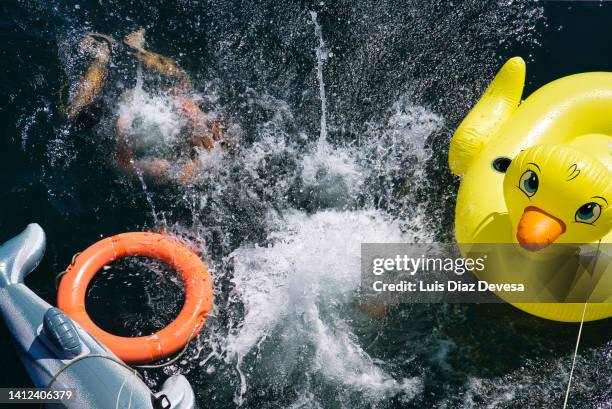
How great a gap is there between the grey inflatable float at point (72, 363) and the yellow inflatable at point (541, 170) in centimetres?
309

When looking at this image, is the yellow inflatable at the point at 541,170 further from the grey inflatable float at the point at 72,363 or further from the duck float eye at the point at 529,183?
the grey inflatable float at the point at 72,363

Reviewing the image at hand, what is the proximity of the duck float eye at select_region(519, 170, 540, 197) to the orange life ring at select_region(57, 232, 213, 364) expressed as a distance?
2.92 metres

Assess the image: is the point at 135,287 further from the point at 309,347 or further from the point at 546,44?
the point at 546,44

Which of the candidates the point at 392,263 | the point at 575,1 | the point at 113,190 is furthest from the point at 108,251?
the point at 575,1

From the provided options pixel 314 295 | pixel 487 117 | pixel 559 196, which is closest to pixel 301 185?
pixel 314 295

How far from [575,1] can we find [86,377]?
24.3 feet

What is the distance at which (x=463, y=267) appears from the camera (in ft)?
21.6

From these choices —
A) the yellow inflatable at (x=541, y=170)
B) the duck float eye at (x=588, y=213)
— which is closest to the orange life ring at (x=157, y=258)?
the yellow inflatable at (x=541, y=170)

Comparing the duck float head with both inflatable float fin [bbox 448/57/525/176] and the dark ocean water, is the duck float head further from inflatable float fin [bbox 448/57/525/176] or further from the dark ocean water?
the dark ocean water

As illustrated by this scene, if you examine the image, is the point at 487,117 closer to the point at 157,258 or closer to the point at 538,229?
the point at 538,229

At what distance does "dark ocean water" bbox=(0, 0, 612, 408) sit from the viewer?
19.8ft

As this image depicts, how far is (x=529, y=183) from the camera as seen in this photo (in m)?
5.24

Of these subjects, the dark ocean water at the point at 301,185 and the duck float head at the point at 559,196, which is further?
the dark ocean water at the point at 301,185

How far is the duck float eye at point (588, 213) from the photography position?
5078mm
